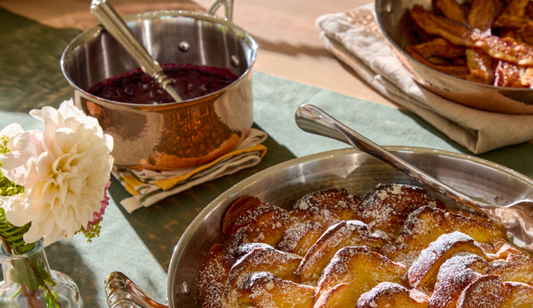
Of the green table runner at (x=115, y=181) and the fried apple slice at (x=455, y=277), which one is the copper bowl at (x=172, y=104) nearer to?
the green table runner at (x=115, y=181)

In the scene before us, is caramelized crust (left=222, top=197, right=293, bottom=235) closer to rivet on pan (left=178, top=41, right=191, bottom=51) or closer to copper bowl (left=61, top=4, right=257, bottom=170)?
copper bowl (left=61, top=4, right=257, bottom=170)

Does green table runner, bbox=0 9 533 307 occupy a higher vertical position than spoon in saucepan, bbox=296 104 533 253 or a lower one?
lower

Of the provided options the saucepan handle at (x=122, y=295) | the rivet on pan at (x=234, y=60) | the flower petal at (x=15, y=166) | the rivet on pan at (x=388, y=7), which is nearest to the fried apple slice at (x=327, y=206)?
the saucepan handle at (x=122, y=295)

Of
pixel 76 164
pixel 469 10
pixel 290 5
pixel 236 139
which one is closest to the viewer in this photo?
pixel 76 164

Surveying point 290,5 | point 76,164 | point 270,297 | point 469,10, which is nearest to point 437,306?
point 270,297

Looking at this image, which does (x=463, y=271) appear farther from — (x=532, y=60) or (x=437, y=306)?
(x=532, y=60)

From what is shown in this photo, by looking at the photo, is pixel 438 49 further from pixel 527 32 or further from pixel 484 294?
pixel 484 294

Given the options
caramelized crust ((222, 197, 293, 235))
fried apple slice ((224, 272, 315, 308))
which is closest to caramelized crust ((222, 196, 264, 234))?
caramelized crust ((222, 197, 293, 235))
